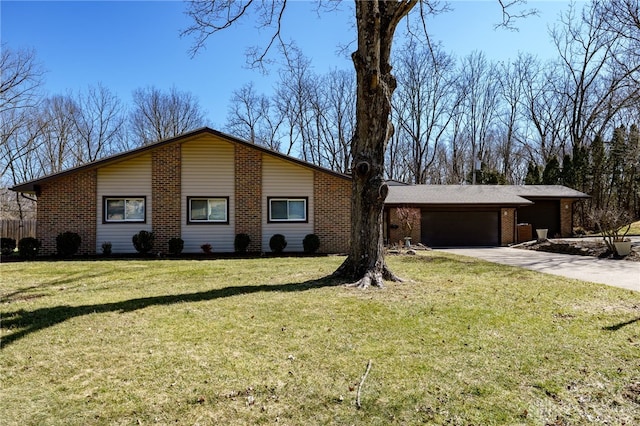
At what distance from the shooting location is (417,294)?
21.5 feet

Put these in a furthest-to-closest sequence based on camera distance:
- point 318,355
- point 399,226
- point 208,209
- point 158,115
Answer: point 158,115 < point 399,226 < point 208,209 < point 318,355

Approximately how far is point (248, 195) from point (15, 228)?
1430 centimetres

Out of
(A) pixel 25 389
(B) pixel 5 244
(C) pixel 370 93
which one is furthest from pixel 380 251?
(B) pixel 5 244

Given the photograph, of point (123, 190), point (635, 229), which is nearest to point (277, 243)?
point (123, 190)

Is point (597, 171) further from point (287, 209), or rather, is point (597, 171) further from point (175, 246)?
point (175, 246)

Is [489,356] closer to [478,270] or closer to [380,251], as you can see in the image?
[380,251]

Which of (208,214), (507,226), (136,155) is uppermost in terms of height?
(136,155)

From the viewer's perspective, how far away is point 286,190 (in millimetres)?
14539

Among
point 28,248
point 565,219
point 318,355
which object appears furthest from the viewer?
point 565,219

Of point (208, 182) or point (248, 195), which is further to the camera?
point (248, 195)

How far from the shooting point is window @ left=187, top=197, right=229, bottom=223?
14.2 m

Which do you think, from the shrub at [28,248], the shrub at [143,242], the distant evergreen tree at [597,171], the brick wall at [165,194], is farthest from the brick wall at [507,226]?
the shrub at [28,248]

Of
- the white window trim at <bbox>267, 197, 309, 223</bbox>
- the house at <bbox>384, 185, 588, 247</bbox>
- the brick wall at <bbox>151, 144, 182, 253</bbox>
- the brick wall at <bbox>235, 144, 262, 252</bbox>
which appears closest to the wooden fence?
the brick wall at <bbox>151, 144, 182, 253</bbox>

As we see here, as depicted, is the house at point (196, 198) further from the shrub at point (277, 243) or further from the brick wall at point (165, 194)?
the shrub at point (277, 243)
